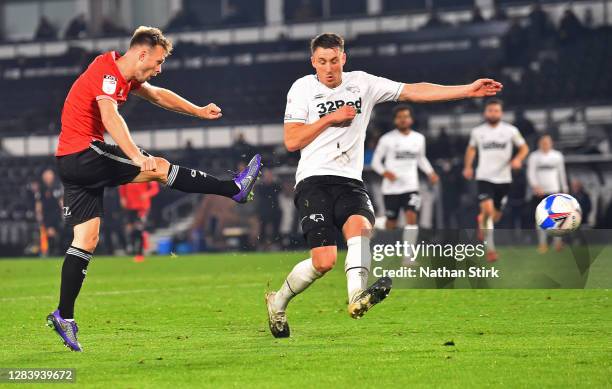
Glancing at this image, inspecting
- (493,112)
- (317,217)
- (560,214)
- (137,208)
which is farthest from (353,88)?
Answer: (137,208)

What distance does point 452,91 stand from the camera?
774cm

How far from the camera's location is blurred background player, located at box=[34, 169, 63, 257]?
2531cm

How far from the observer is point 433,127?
98.6 ft

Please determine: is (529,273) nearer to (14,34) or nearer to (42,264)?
(42,264)

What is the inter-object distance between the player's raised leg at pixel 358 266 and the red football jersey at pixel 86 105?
1.76 meters

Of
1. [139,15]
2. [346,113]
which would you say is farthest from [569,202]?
[139,15]

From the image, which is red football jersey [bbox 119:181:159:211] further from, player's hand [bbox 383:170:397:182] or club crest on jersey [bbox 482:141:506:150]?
club crest on jersey [bbox 482:141:506:150]

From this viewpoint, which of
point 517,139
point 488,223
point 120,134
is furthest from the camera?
point 517,139

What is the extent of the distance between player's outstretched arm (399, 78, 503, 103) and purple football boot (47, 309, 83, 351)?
2768mm

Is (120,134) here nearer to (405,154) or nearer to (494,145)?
(405,154)

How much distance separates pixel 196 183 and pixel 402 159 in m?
8.86

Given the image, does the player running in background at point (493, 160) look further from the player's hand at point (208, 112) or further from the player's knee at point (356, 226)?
the player's knee at point (356, 226)

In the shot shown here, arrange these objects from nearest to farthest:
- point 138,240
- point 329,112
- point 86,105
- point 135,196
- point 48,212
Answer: point 86,105 → point 329,112 → point 135,196 → point 138,240 → point 48,212
